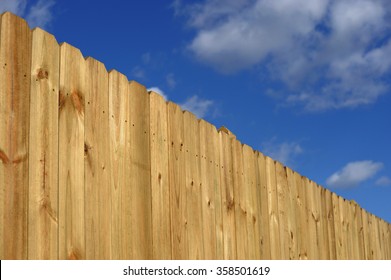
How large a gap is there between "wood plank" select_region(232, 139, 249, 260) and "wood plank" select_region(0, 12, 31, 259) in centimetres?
188

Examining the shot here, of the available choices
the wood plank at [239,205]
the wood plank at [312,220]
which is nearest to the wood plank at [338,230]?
the wood plank at [312,220]

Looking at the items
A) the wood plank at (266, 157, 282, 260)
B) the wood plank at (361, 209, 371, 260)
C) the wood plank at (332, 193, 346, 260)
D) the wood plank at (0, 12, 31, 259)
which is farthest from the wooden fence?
the wood plank at (361, 209, 371, 260)

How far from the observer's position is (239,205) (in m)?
4.36

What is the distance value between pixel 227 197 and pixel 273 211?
0.83 meters

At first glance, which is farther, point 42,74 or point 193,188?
point 193,188

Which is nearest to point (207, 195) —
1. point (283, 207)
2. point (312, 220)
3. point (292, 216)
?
point (283, 207)

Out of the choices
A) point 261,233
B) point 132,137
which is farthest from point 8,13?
point 261,233

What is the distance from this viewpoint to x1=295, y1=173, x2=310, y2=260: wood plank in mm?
5395

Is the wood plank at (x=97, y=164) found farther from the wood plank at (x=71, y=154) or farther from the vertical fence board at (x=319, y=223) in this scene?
the vertical fence board at (x=319, y=223)

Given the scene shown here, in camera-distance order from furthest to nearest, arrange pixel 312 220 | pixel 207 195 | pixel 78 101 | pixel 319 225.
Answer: pixel 319 225, pixel 312 220, pixel 207 195, pixel 78 101

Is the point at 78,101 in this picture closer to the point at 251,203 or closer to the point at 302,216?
the point at 251,203

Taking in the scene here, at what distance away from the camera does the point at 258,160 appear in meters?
4.84

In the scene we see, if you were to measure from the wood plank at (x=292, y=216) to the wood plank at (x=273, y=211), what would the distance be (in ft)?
0.86

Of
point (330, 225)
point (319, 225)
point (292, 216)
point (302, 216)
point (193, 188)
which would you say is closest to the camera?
point (193, 188)
